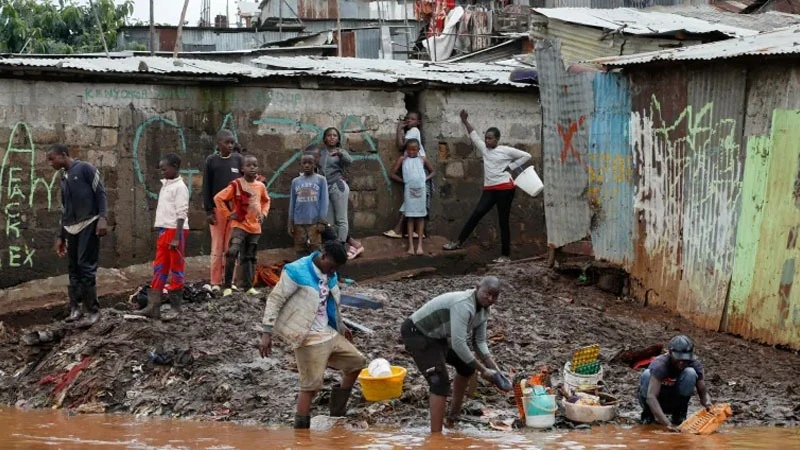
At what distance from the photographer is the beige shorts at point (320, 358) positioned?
30.3 ft

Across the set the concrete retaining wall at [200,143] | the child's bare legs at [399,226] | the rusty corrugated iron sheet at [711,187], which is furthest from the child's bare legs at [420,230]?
the rusty corrugated iron sheet at [711,187]

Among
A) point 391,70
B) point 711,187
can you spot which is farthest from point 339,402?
point 391,70

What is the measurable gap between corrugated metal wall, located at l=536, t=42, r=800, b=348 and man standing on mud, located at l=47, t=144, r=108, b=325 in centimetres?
530

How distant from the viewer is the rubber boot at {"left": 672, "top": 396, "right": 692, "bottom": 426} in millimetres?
9312

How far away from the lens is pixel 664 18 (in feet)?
57.9

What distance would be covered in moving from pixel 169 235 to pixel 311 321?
333 cm

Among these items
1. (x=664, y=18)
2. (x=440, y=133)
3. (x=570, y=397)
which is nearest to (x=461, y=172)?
(x=440, y=133)

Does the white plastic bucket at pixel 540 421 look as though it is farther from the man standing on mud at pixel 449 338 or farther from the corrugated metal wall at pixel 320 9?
the corrugated metal wall at pixel 320 9

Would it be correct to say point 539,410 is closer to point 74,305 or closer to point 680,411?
point 680,411

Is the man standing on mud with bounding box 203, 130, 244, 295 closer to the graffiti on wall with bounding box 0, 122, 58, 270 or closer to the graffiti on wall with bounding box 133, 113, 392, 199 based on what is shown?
the graffiti on wall with bounding box 133, 113, 392, 199

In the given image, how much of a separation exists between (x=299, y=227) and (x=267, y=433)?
17.3 ft

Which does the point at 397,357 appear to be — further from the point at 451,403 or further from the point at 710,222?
the point at 710,222

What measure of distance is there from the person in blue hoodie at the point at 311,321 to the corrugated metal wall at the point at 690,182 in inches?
166

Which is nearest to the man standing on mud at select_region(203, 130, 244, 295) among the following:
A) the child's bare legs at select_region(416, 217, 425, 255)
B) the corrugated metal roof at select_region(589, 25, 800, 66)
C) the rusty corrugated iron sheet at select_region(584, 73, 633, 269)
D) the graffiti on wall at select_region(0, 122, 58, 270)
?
the graffiti on wall at select_region(0, 122, 58, 270)
